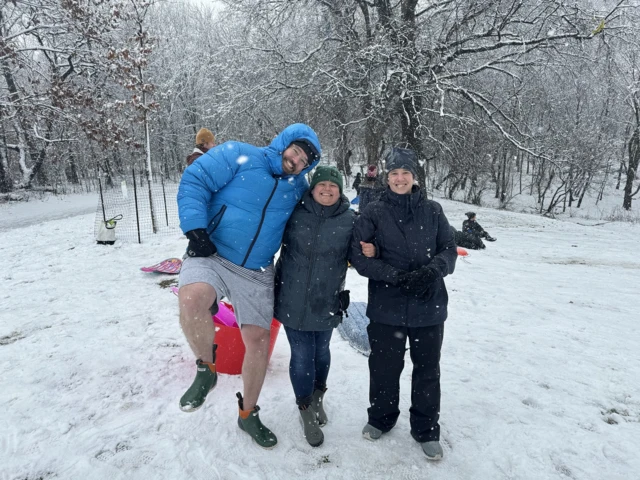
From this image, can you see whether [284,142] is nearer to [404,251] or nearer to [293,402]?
[404,251]

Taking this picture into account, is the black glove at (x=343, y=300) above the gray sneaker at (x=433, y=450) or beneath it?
above

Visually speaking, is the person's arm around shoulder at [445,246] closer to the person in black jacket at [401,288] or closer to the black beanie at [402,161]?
the person in black jacket at [401,288]

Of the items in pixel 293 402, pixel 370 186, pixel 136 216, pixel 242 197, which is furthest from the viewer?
pixel 136 216

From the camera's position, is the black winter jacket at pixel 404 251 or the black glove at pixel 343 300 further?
the black glove at pixel 343 300

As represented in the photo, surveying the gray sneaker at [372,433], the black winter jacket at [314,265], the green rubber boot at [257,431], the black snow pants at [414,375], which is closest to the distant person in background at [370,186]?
the black winter jacket at [314,265]

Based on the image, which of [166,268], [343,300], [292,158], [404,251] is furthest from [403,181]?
[166,268]

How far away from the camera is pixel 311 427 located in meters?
2.35

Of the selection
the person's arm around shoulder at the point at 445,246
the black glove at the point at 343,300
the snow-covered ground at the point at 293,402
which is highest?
the person's arm around shoulder at the point at 445,246

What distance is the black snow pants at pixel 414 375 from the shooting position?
2281 mm

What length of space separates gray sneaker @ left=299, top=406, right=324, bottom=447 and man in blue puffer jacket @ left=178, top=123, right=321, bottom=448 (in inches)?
8.2

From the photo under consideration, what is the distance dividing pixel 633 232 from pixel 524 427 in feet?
49.0

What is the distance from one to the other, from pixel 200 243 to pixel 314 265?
696mm

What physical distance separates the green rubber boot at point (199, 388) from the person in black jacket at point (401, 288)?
41.9 inches

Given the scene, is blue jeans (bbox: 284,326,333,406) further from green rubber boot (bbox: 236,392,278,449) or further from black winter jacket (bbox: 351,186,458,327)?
black winter jacket (bbox: 351,186,458,327)
